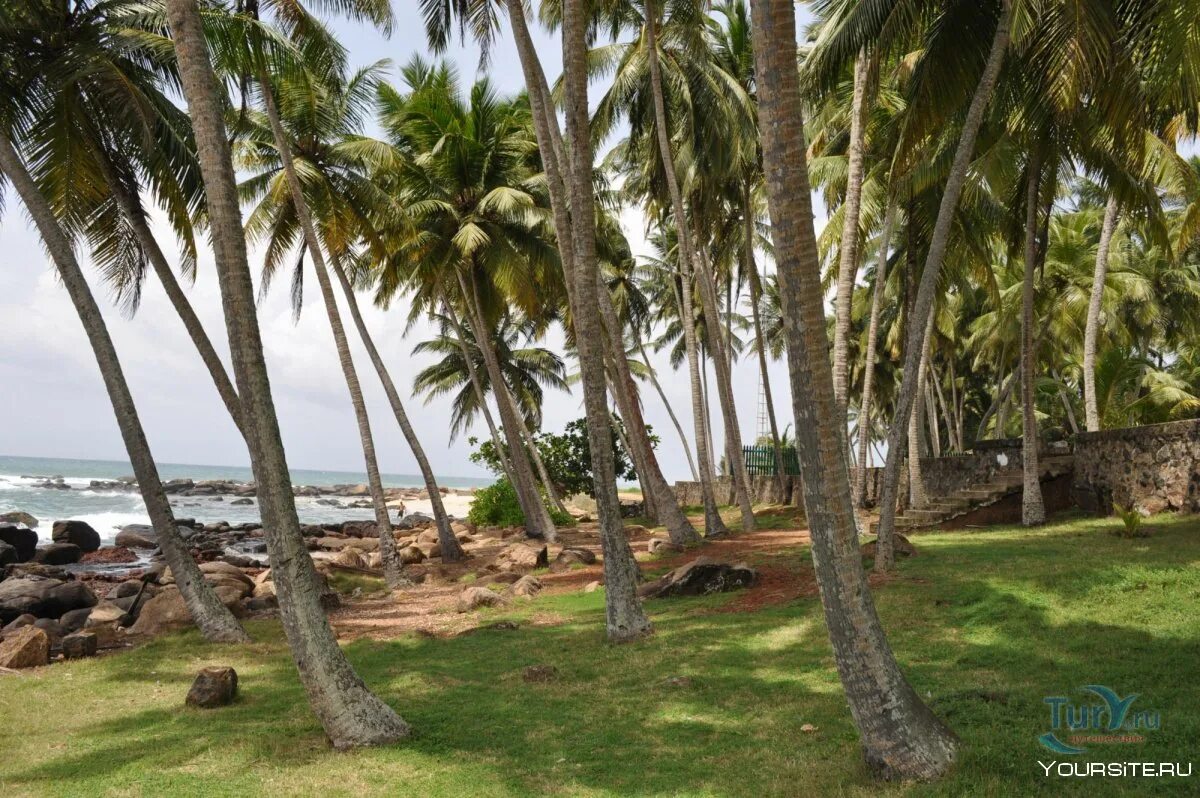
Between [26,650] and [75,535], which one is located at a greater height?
[75,535]

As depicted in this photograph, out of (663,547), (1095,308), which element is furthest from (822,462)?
(1095,308)

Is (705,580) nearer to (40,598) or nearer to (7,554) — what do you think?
(40,598)

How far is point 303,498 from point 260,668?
223ft

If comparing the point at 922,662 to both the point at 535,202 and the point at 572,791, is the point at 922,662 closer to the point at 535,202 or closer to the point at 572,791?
the point at 572,791

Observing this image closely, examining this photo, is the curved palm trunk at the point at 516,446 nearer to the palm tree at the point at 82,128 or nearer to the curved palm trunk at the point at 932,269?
the palm tree at the point at 82,128

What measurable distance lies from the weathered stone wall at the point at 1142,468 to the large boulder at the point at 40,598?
59.1 feet

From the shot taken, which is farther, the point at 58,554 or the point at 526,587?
the point at 58,554

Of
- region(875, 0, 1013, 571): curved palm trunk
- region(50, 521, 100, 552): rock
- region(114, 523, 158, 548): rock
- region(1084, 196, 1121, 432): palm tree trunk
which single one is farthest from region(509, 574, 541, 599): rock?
region(114, 523, 158, 548): rock

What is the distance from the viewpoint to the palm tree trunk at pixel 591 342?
1028 centimetres

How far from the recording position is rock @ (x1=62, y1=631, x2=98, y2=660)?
1088 centimetres

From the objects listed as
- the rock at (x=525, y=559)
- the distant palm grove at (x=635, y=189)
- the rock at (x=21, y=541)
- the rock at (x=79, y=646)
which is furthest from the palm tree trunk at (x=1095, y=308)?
the rock at (x=21, y=541)

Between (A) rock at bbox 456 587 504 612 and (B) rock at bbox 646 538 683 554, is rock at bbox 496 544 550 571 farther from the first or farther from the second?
(A) rock at bbox 456 587 504 612

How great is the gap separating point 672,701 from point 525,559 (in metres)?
10.2

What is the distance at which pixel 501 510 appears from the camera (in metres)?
30.3
